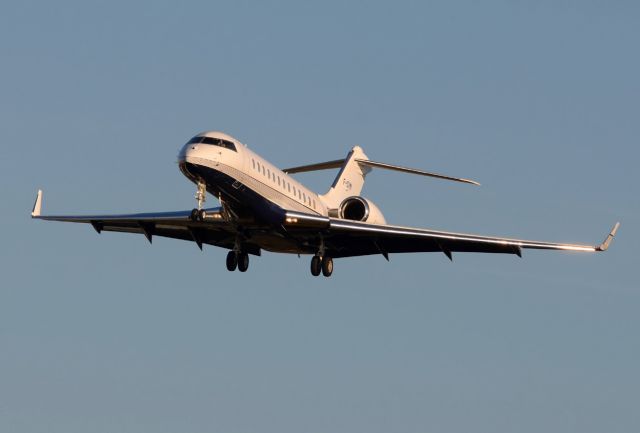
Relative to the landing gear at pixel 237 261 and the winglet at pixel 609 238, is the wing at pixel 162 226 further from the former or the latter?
the winglet at pixel 609 238

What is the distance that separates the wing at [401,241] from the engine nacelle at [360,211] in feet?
2.30

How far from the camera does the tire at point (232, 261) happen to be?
3800cm

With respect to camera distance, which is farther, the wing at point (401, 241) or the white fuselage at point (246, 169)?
the wing at point (401, 241)

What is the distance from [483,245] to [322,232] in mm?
4241

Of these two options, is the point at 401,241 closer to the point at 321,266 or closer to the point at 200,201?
the point at 321,266

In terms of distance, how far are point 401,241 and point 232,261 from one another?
4606mm

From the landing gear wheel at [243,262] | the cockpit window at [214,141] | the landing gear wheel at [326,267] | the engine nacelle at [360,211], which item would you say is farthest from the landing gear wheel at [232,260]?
the cockpit window at [214,141]

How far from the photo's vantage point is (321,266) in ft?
122

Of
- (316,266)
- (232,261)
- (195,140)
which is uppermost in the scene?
(195,140)

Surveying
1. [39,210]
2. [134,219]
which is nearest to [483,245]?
[134,219]

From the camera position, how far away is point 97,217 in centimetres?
3906

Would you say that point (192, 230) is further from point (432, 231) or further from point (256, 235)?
point (432, 231)

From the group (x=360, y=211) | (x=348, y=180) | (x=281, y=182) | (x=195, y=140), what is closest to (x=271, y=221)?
(x=281, y=182)

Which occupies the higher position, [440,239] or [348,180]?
[348,180]
